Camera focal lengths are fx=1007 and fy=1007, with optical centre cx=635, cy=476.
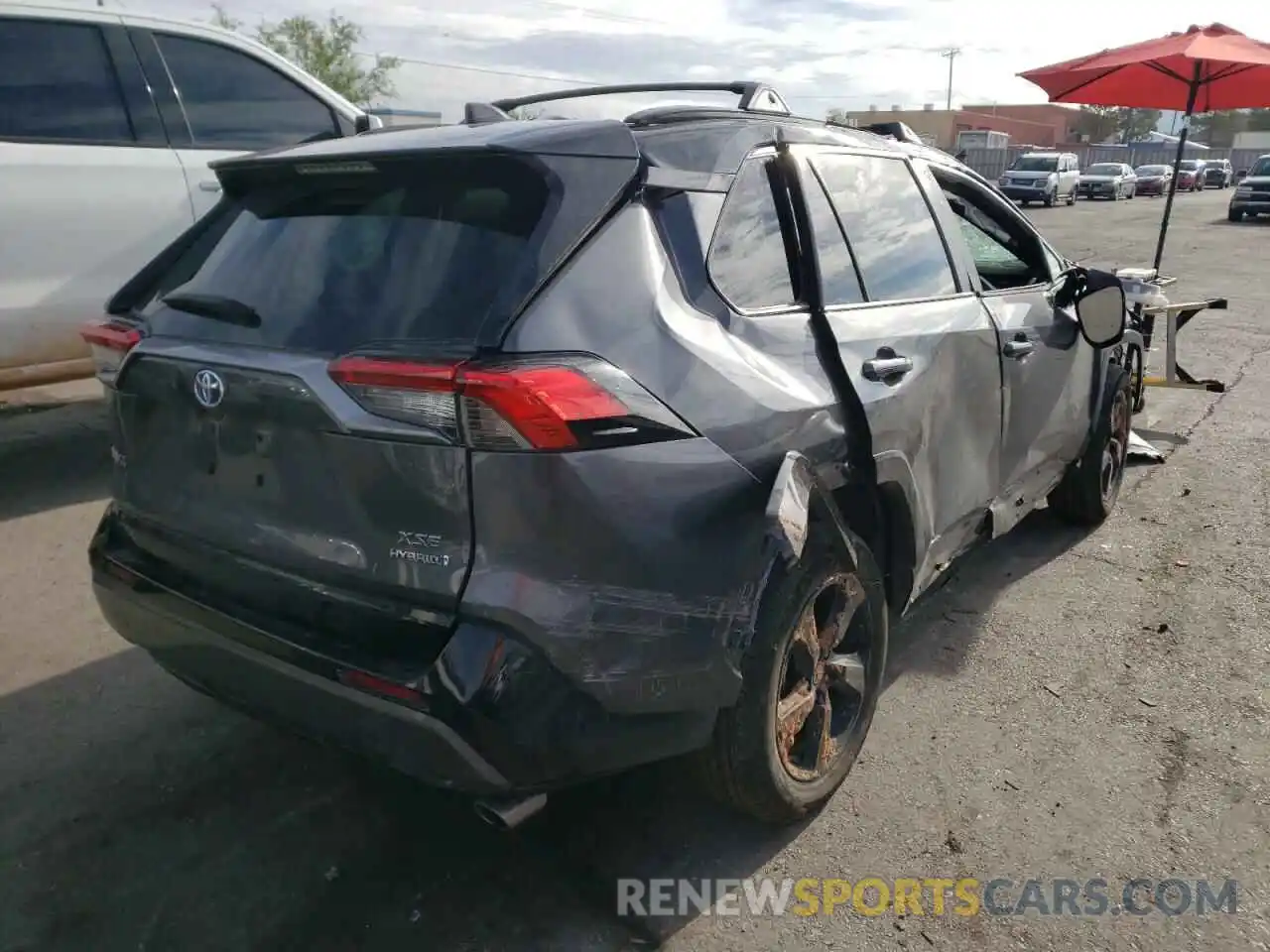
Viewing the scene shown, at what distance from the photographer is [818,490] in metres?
2.48

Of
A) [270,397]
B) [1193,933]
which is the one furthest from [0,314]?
[1193,933]

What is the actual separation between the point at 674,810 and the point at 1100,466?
304 centimetres

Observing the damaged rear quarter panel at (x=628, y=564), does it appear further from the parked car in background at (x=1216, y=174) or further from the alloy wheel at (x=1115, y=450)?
the parked car in background at (x=1216, y=174)

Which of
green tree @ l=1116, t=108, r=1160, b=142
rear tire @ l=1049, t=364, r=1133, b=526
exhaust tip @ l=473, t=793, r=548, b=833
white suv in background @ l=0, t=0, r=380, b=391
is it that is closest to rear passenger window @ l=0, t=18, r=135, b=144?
white suv in background @ l=0, t=0, r=380, b=391

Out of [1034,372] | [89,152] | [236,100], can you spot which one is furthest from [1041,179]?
[89,152]

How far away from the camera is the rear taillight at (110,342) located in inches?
100

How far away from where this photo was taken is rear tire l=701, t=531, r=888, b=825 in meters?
2.40

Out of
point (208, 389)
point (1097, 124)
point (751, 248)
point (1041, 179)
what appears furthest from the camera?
point (1097, 124)

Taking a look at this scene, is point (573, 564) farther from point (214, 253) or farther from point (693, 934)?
point (214, 253)

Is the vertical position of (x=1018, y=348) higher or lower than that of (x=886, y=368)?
lower

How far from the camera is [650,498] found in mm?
2076

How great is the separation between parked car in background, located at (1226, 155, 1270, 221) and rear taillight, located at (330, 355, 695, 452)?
1330 inches

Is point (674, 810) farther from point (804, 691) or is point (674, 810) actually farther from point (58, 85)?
point (58, 85)

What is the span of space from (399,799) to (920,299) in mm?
2162
